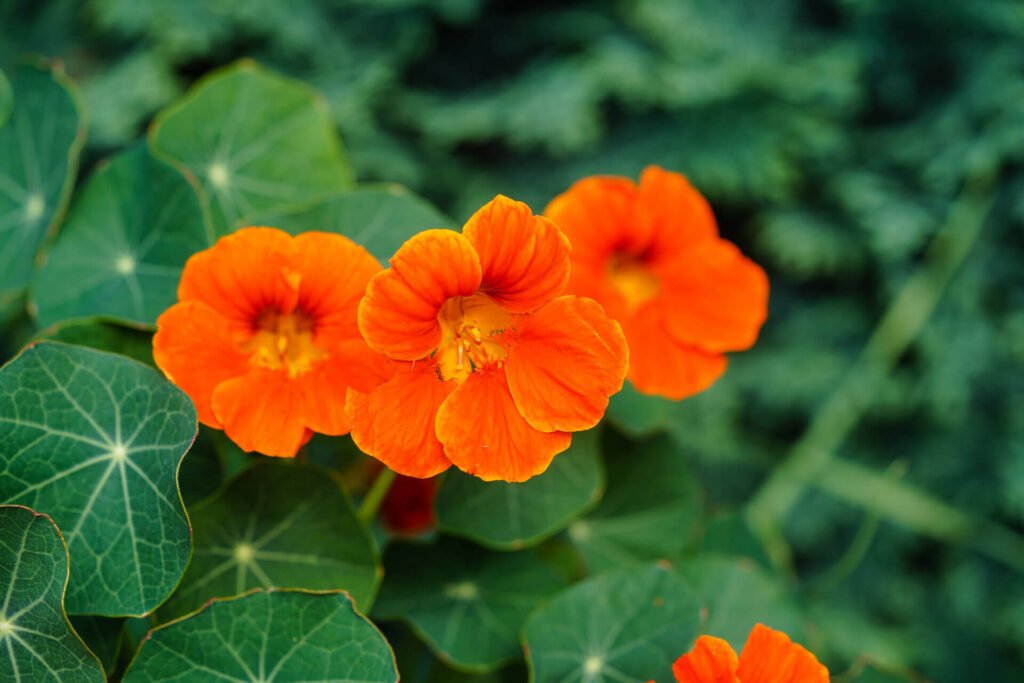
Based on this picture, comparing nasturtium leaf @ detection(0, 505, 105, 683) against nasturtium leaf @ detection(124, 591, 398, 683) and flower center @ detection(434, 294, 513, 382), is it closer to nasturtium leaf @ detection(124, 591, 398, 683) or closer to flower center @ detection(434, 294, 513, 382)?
nasturtium leaf @ detection(124, 591, 398, 683)

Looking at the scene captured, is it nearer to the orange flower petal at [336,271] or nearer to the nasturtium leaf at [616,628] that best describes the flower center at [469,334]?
the orange flower petal at [336,271]

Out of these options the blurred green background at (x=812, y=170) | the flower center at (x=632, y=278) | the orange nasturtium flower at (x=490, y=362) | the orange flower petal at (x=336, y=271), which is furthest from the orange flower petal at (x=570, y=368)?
the blurred green background at (x=812, y=170)

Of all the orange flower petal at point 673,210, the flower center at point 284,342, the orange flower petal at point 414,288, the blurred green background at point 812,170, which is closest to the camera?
the orange flower petal at point 414,288

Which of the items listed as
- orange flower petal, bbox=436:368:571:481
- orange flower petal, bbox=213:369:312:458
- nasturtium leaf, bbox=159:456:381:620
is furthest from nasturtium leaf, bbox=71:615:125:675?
orange flower petal, bbox=436:368:571:481

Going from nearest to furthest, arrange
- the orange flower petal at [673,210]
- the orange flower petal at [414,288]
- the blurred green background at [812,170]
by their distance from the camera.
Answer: the orange flower petal at [414,288], the orange flower petal at [673,210], the blurred green background at [812,170]

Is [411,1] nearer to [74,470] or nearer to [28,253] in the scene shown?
[28,253]

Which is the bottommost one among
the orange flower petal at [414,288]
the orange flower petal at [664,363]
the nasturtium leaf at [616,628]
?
the nasturtium leaf at [616,628]

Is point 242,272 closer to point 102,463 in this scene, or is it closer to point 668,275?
point 102,463
